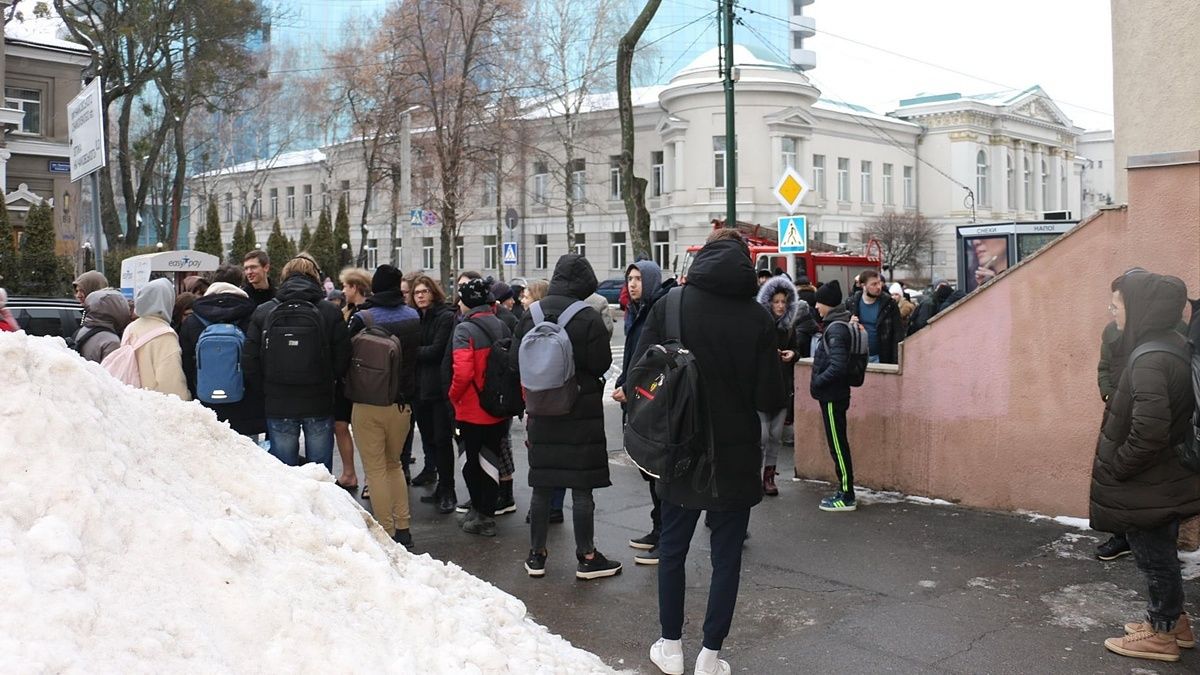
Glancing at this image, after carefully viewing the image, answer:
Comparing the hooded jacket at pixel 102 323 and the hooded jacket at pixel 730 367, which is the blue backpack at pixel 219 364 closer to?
the hooded jacket at pixel 102 323

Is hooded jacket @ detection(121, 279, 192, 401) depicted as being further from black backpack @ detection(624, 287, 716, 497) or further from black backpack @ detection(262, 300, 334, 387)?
black backpack @ detection(624, 287, 716, 497)

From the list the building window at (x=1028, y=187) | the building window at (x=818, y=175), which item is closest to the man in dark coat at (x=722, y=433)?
the building window at (x=818, y=175)

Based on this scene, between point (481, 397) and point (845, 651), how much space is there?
11.0 ft

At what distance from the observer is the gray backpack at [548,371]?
6496 millimetres

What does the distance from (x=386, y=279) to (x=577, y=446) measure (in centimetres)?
226

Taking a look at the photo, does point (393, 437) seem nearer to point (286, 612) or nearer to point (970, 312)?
point (286, 612)

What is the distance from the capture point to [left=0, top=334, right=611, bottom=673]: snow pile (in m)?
3.38

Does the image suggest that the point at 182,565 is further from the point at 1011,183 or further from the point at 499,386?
the point at 1011,183

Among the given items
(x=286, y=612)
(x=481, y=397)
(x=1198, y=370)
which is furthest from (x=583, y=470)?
(x=1198, y=370)

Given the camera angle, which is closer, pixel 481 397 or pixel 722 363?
pixel 722 363

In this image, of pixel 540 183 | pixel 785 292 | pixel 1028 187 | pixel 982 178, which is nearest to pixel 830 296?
pixel 785 292

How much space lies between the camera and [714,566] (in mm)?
4965

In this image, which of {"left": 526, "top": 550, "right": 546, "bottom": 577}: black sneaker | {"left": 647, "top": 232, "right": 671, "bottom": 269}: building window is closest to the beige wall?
{"left": 526, "top": 550, "right": 546, "bottom": 577}: black sneaker

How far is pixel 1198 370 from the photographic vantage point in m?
5.02
